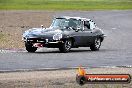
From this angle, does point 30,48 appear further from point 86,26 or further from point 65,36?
point 86,26

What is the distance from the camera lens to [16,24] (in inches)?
1720

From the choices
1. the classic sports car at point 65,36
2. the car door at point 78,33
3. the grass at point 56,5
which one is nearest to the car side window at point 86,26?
the classic sports car at point 65,36

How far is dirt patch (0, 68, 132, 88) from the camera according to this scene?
13180 millimetres

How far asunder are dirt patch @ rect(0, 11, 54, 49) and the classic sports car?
299cm

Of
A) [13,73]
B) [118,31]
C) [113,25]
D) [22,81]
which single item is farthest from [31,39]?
[113,25]

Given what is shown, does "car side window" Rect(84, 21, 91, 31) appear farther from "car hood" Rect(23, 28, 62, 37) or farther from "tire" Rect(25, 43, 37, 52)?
"tire" Rect(25, 43, 37, 52)

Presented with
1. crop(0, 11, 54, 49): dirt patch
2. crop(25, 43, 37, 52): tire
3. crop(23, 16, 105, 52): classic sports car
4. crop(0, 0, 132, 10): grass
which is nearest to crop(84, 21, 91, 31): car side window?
crop(23, 16, 105, 52): classic sports car

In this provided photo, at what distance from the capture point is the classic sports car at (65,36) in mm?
23812

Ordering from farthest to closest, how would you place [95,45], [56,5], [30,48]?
[56,5] → [95,45] → [30,48]

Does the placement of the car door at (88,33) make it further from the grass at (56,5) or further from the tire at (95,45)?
the grass at (56,5)

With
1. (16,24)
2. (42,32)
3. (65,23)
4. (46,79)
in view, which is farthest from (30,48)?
(16,24)

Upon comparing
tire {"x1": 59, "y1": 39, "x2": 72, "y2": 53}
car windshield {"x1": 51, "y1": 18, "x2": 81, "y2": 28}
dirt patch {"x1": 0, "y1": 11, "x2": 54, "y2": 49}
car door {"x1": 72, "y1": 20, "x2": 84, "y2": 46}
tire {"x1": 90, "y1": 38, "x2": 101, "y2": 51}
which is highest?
car windshield {"x1": 51, "y1": 18, "x2": 81, "y2": 28}

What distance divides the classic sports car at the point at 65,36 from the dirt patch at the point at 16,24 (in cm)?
299

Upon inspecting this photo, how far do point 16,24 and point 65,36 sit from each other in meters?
19.8
